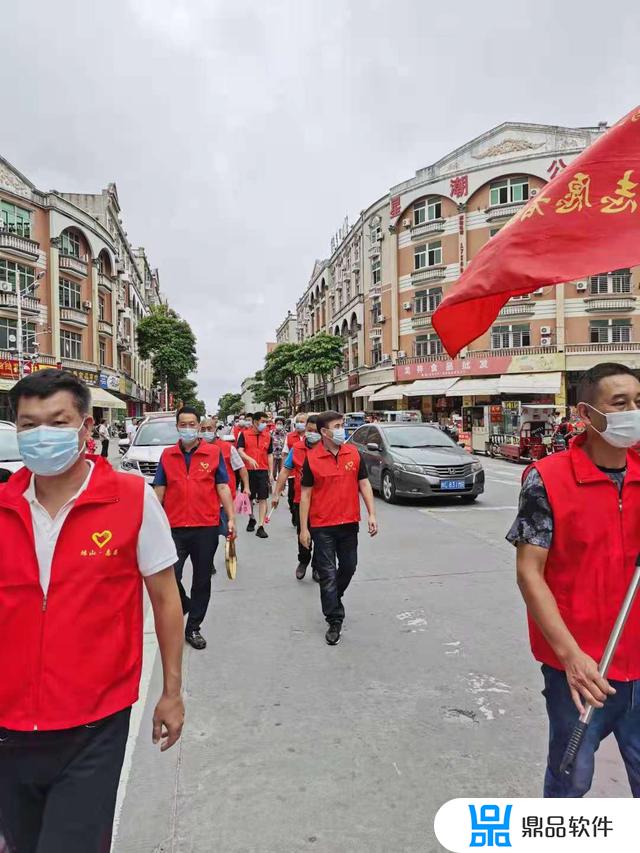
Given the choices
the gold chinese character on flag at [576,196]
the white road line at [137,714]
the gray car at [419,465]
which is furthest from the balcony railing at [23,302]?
the gold chinese character on flag at [576,196]

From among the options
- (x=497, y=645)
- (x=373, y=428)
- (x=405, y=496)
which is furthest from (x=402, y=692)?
(x=373, y=428)

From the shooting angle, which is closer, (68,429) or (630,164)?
(68,429)

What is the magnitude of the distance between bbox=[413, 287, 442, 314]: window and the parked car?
28763 mm

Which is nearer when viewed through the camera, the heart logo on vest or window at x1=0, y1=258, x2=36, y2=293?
the heart logo on vest

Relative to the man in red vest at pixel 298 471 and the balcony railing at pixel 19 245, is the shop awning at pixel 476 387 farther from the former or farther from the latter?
the man in red vest at pixel 298 471

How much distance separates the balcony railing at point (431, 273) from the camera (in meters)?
38.2

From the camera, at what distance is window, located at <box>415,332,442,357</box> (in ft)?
127

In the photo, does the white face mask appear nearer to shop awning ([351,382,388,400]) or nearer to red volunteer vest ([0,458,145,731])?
red volunteer vest ([0,458,145,731])

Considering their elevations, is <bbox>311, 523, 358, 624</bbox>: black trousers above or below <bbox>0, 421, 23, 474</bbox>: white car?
below

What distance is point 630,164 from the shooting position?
2588mm

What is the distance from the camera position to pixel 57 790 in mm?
1640

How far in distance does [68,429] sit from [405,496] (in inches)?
388

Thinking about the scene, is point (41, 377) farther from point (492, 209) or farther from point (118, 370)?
point (118, 370)

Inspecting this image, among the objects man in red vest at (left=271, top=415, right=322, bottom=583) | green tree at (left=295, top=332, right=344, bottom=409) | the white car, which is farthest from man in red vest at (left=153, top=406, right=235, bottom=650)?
green tree at (left=295, top=332, right=344, bottom=409)
